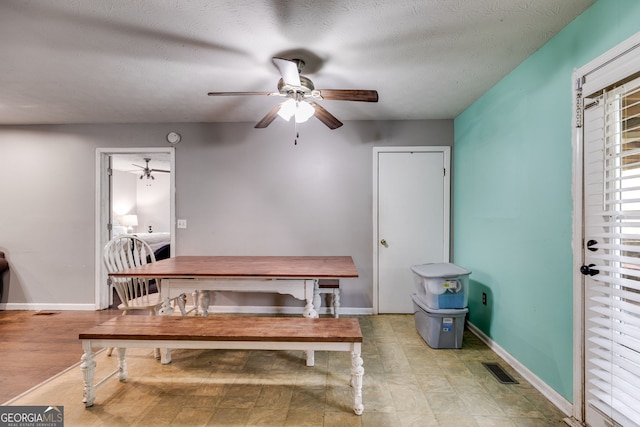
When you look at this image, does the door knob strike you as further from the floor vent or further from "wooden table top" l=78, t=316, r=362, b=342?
"wooden table top" l=78, t=316, r=362, b=342

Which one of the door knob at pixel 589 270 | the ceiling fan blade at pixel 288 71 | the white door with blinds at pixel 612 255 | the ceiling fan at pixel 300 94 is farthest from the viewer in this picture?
the ceiling fan at pixel 300 94

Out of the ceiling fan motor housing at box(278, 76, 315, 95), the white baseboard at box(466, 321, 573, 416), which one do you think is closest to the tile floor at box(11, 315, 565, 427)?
the white baseboard at box(466, 321, 573, 416)

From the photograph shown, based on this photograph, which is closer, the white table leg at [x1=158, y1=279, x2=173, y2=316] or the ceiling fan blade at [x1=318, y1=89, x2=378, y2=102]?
the ceiling fan blade at [x1=318, y1=89, x2=378, y2=102]

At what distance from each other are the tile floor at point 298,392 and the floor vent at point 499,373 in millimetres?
50

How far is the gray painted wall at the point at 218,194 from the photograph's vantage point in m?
3.55

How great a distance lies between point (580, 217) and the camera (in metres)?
1.66

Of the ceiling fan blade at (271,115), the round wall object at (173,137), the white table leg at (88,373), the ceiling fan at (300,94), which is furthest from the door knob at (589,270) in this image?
the round wall object at (173,137)

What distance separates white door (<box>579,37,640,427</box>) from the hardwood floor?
353 centimetres

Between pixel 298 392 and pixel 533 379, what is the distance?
1646 mm

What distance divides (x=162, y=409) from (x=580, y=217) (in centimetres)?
273

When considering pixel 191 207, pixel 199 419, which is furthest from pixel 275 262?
pixel 191 207

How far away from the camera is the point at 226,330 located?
183 cm

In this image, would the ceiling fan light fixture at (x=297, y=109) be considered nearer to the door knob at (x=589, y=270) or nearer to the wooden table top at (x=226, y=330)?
the wooden table top at (x=226, y=330)

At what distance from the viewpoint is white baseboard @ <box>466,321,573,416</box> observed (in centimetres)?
178
